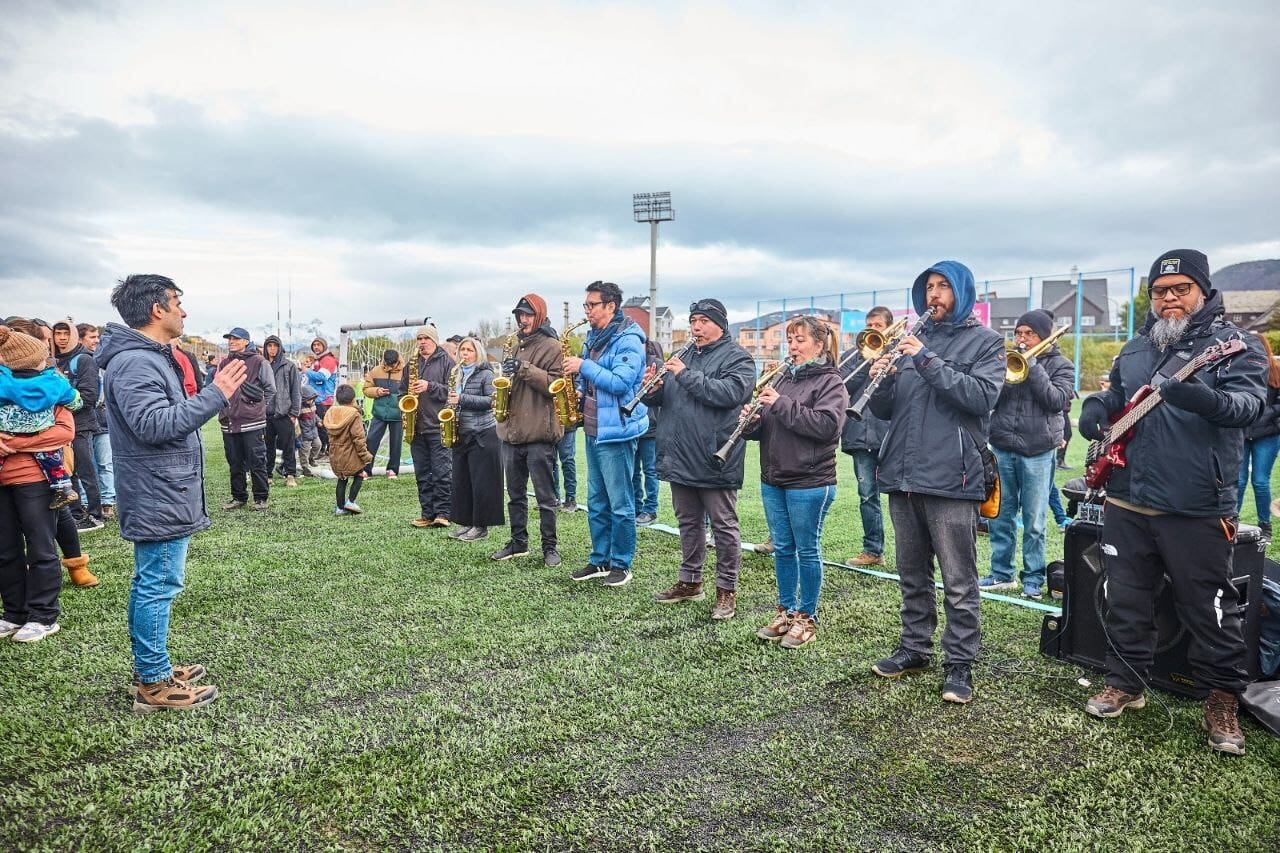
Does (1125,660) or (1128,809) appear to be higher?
(1125,660)

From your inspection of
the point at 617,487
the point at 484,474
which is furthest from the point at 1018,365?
the point at 484,474

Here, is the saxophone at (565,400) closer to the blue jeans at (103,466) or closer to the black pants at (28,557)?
the black pants at (28,557)

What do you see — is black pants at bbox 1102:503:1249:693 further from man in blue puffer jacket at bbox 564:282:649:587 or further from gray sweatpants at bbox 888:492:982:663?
man in blue puffer jacket at bbox 564:282:649:587

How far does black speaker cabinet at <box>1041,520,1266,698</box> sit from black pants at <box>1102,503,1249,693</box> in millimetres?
138

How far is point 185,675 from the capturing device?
3701 mm

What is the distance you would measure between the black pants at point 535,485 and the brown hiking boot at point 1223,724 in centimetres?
434

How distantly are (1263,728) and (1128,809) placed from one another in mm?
1077

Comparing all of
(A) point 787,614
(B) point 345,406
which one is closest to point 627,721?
(A) point 787,614

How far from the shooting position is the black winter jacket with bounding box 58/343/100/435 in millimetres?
7137

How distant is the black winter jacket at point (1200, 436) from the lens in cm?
314

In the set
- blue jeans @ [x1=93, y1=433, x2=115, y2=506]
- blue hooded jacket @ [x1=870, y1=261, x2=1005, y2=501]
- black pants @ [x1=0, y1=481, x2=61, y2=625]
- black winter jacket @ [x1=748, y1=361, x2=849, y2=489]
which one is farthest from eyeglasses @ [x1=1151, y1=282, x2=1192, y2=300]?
blue jeans @ [x1=93, y1=433, x2=115, y2=506]

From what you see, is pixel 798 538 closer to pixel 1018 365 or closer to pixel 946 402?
pixel 946 402

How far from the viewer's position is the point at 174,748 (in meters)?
3.20

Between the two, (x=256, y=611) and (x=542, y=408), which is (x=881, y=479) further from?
(x=256, y=611)
